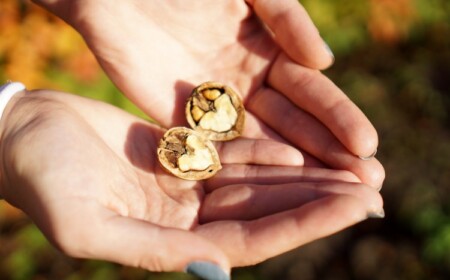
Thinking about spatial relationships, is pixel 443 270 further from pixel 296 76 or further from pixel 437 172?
pixel 296 76

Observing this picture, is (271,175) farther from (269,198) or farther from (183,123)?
(183,123)

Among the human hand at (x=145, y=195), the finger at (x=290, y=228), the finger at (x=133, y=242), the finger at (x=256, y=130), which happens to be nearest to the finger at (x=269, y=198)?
the human hand at (x=145, y=195)

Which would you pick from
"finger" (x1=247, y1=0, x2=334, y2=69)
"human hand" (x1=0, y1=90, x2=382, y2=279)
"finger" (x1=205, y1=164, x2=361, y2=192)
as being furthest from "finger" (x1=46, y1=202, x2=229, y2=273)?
"finger" (x1=247, y1=0, x2=334, y2=69)

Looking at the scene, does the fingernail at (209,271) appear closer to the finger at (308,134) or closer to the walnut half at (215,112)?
the finger at (308,134)

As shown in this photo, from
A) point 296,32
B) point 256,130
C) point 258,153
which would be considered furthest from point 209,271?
point 296,32

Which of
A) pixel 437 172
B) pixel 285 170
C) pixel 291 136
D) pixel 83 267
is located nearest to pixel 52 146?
pixel 285 170
